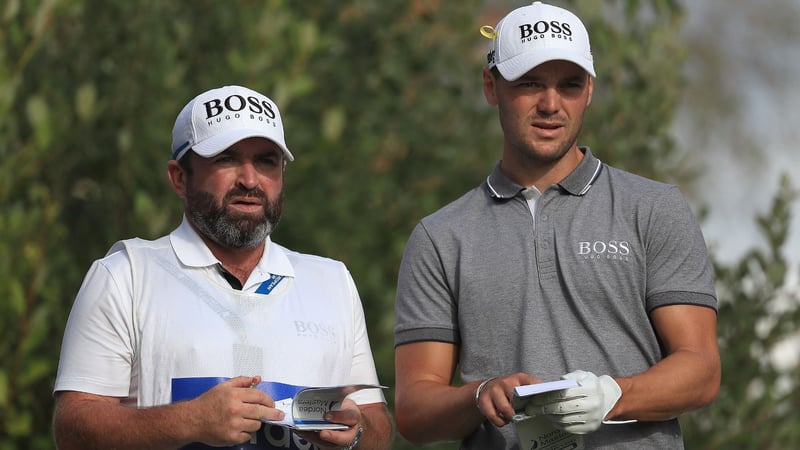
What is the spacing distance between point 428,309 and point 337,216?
122 inches

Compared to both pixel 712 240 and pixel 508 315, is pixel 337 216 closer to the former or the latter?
pixel 712 240

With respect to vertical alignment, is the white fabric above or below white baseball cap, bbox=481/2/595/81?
below

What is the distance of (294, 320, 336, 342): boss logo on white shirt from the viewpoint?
432 centimetres

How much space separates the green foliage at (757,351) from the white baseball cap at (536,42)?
3131mm

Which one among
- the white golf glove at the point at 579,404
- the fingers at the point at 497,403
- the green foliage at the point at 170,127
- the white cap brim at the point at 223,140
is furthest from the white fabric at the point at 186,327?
the green foliage at the point at 170,127

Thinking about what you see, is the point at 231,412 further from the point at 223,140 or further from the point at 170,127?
the point at 170,127

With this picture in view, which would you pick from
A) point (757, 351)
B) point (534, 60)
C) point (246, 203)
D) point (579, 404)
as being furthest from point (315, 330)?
point (757, 351)

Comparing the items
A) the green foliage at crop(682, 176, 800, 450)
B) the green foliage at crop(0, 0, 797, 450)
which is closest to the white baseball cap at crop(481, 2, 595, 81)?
the green foliage at crop(0, 0, 797, 450)

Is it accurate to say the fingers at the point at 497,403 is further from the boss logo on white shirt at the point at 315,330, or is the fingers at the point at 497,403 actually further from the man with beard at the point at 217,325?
the boss logo on white shirt at the point at 315,330

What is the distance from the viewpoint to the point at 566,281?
4.28 meters

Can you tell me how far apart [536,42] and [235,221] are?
1001 millimetres

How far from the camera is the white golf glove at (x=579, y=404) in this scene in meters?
3.91

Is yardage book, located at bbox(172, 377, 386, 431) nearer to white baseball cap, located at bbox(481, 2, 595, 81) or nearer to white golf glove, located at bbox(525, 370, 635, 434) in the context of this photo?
white golf glove, located at bbox(525, 370, 635, 434)

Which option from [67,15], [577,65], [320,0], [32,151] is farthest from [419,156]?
[577,65]
